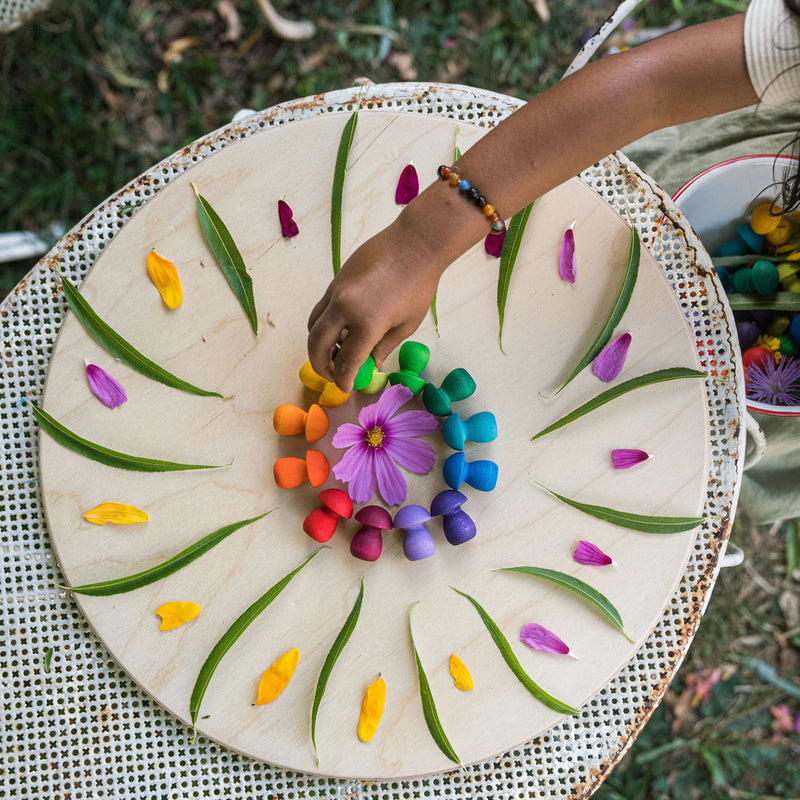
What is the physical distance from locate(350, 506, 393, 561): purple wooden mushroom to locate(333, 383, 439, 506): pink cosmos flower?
0.06ft

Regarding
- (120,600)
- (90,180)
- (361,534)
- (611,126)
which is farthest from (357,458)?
(90,180)

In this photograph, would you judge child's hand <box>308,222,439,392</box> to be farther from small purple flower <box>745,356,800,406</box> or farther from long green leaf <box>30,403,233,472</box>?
small purple flower <box>745,356,800,406</box>

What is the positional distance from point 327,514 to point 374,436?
97 millimetres

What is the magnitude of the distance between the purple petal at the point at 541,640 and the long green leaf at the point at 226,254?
442mm

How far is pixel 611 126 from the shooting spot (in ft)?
2.18

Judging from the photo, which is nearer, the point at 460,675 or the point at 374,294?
the point at 374,294

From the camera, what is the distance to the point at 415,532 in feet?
2.51

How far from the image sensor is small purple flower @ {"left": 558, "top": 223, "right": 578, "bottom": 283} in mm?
808

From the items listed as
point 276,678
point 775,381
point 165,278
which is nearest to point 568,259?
point 775,381

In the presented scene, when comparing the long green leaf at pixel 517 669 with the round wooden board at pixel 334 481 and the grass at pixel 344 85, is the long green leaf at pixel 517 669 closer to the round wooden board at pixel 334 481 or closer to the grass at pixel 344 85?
the round wooden board at pixel 334 481

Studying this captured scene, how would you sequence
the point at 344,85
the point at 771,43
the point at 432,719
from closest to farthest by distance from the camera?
the point at 771,43
the point at 432,719
the point at 344,85

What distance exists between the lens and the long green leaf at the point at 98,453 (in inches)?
30.6

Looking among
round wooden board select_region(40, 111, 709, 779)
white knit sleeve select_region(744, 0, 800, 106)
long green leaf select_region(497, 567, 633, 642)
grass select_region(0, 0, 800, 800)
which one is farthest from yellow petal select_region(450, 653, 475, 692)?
grass select_region(0, 0, 800, 800)

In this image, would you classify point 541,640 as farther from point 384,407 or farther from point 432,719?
point 384,407
